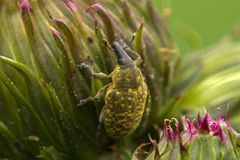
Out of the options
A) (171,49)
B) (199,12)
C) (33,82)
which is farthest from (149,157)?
(199,12)

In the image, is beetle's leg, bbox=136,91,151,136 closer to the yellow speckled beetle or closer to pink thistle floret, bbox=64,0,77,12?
the yellow speckled beetle

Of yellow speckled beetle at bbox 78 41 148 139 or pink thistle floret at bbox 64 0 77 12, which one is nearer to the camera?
yellow speckled beetle at bbox 78 41 148 139

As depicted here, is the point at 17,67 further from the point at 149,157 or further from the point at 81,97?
the point at 149,157

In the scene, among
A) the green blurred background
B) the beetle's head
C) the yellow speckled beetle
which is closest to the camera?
the yellow speckled beetle

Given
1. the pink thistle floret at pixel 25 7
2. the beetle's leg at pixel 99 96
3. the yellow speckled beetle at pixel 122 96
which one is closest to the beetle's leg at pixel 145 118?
the yellow speckled beetle at pixel 122 96

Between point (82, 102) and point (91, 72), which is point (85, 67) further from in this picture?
point (82, 102)

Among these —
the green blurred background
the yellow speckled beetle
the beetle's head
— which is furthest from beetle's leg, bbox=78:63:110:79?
the green blurred background
